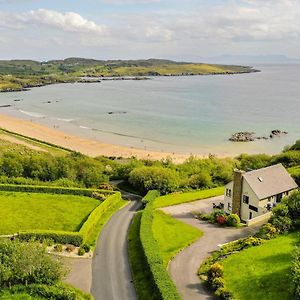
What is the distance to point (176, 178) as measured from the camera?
58969 millimetres

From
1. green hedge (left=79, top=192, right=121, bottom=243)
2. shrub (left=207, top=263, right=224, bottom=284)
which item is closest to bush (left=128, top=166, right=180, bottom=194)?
green hedge (left=79, top=192, right=121, bottom=243)

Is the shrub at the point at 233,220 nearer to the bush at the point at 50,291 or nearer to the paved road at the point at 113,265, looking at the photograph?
the paved road at the point at 113,265

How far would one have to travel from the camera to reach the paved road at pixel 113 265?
3162cm

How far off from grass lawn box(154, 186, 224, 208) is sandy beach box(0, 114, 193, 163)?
25.4 m

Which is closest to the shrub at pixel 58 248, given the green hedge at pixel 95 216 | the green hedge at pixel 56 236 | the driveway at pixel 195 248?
the green hedge at pixel 56 236

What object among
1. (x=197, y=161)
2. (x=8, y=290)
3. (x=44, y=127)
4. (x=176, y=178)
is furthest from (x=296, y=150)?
(x=44, y=127)

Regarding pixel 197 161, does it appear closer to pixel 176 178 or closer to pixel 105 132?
pixel 176 178

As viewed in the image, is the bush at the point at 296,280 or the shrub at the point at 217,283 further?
the shrub at the point at 217,283

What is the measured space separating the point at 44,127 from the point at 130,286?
91.2m

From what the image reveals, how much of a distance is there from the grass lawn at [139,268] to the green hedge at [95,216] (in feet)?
12.5

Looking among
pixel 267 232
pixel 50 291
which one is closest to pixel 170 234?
pixel 267 232

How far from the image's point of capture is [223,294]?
1175 inches

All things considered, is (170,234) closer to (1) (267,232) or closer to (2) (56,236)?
(1) (267,232)

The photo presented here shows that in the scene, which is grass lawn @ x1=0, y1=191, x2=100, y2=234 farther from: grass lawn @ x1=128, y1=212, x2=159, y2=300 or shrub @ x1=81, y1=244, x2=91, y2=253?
grass lawn @ x1=128, y1=212, x2=159, y2=300
